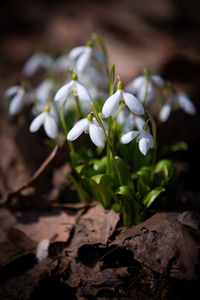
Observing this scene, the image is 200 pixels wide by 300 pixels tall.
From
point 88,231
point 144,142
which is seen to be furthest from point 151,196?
point 88,231

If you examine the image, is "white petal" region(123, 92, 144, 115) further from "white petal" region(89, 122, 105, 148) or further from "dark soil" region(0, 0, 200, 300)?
"dark soil" region(0, 0, 200, 300)

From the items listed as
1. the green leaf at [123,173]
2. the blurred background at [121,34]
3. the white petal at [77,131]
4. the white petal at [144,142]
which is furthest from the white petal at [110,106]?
the blurred background at [121,34]

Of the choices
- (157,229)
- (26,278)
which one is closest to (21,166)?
(26,278)

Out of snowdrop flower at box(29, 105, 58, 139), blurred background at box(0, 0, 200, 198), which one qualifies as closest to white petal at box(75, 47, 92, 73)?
snowdrop flower at box(29, 105, 58, 139)

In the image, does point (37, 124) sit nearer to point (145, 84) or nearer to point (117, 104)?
point (117, 104)

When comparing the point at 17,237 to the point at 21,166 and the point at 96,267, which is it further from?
the point at 21,166

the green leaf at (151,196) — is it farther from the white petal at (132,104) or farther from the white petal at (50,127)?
the white petal at (50,127)
